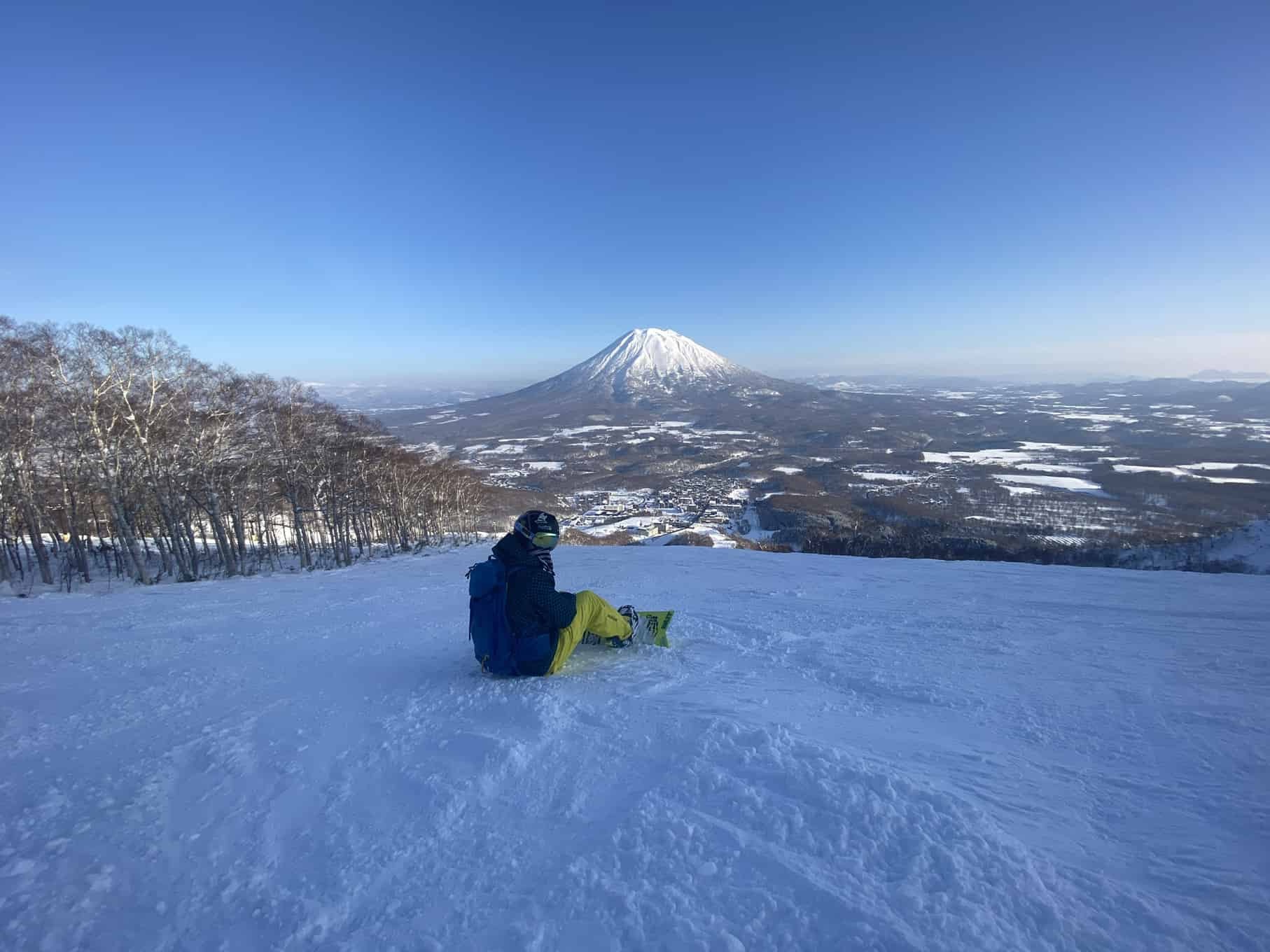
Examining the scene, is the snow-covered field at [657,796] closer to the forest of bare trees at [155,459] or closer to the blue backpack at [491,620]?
the blue backpack at [491,620]

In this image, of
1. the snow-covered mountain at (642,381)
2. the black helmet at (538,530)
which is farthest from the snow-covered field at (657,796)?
the snow-covered mountain at (642,381)

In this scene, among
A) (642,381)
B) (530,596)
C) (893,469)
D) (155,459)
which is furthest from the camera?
(642,381)

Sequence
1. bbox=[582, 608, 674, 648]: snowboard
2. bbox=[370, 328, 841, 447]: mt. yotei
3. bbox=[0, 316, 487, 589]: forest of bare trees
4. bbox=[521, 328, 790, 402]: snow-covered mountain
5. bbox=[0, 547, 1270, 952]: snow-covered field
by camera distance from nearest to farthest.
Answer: bbox=[0, 547, 1270, 952]: snow-covered field < bbox=[582, 608, 674, 648]: snowboard < bbox=[0, 316, 487, 589]: forest of bare trees < bbox=[370, 328, 841, 447]: mt. yotei < bbox=[521, 328, 790, 402]: snow-covered mountain

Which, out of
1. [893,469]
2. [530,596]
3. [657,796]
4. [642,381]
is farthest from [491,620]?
[642,381]

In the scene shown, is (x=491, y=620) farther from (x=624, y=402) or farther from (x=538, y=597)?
(x=624, y=402)

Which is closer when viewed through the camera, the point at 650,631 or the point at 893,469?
the point at 650,631

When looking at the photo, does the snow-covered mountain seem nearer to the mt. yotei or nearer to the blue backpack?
the mt. yotei

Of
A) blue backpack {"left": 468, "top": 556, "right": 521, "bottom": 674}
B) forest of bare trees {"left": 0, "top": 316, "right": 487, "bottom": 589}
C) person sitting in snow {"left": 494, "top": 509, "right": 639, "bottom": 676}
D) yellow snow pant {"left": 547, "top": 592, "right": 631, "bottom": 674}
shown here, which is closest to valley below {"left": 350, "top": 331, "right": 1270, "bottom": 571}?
forest of bare trees {"left": 0, "top": 316, "right": 487, "bottom": 589}
